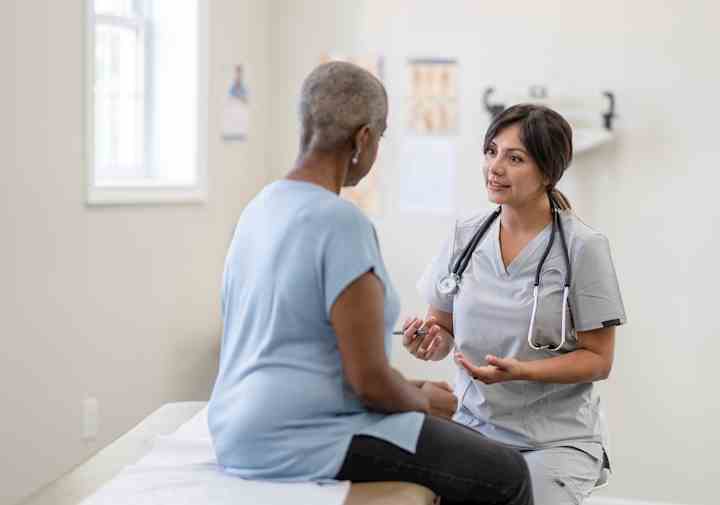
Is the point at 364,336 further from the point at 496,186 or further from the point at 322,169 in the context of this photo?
the point at 496,186

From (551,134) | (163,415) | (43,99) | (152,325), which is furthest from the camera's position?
(152,325)

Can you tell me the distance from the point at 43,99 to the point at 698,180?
222 centimetres

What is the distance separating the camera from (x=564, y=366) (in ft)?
6.89

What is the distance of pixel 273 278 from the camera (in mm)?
1656

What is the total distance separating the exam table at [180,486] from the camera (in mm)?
1662

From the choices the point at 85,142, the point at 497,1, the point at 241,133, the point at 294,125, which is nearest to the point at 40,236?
the point at 85,142

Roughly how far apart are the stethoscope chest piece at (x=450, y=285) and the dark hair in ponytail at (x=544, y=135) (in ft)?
0.96

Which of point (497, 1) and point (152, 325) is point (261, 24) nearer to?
point (497, 1)

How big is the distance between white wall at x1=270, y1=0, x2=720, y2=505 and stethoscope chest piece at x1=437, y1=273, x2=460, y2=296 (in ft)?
5.37

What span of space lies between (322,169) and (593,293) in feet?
2.34

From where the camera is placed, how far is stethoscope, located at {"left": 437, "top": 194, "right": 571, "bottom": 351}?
2135 mm

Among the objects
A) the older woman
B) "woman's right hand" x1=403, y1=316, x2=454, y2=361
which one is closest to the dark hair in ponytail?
"woman's right hand" x1=403, y1=316, x2=454, y2=361

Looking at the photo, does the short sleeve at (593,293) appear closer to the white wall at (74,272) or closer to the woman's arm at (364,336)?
the woman's arm at (364,336)

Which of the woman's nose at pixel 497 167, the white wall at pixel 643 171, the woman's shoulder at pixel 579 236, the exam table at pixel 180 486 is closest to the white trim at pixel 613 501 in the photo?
the white wall at pixel 643 171
